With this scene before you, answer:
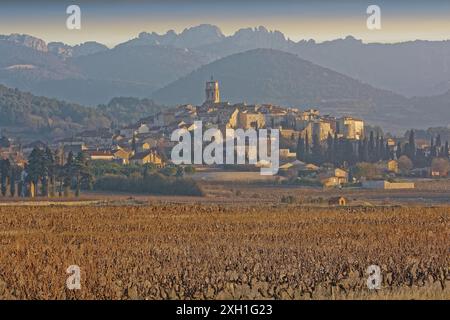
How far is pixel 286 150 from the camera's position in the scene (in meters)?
102

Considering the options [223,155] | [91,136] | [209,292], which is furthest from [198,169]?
[209,292]

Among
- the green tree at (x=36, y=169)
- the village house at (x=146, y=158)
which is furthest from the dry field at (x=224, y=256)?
the village house at (x=146, y=158)

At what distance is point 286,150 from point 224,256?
80712 mm

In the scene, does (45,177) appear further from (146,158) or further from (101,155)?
(101,155)

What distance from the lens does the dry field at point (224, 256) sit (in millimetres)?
16859

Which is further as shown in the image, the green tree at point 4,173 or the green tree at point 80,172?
the green tree at point 80,172

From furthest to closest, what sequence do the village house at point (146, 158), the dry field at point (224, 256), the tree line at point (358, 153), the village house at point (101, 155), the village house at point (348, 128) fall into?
the village house at point (348, 128), the village house at point (101, 155), the tree line at point (358, 153), the village house at point (146, 158), the dry field at point (224, 256)

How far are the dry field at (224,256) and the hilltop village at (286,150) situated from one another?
38.9m

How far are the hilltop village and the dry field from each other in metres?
38.9

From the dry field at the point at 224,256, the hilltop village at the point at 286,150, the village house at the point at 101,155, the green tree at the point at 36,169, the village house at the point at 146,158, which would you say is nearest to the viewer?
the dry field at the point at 224,256

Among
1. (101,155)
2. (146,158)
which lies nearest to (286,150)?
(146,158)

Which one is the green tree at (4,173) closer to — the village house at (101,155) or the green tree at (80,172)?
the green tree at (80,172)

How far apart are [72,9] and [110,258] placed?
5.23m

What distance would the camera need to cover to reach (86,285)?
16484 mm
